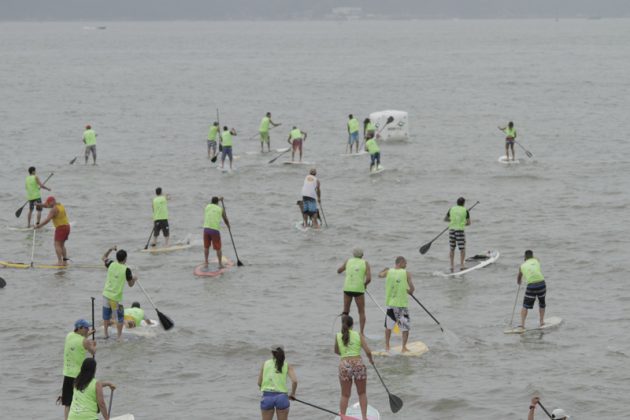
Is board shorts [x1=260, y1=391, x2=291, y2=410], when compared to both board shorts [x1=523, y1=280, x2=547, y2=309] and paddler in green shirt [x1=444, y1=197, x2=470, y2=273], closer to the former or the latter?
board shorts [x1=523, y1=280, x2=547, y2=309]

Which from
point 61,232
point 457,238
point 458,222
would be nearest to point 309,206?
point 457,238

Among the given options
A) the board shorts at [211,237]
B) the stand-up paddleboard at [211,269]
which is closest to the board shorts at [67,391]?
the board shorts at [211,237]

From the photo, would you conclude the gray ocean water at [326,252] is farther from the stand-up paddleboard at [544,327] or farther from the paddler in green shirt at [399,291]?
the paddler in green shirt at [399,291]

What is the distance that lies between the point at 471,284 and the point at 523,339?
13.5ft

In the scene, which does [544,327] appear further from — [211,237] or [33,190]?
[33,190]

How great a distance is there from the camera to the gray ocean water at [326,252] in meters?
17.3

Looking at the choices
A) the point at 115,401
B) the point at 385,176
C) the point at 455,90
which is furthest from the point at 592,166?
the point at 455,90

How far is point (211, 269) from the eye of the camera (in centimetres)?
2417

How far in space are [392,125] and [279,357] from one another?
33.7 m

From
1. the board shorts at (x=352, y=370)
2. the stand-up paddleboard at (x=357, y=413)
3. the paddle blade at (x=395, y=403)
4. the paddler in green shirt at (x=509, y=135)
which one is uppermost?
the paddler in green shirt at (x=509, y=135)

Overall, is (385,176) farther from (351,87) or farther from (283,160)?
(351,87)

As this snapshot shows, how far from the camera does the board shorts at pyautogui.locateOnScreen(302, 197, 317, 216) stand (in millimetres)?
27508

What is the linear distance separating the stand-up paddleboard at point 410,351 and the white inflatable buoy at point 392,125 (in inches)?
A: 1095

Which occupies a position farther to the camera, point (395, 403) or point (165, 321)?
point (165, 321)
